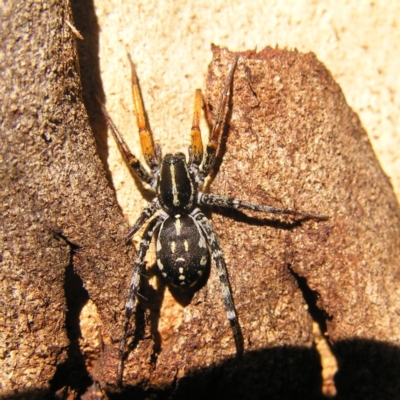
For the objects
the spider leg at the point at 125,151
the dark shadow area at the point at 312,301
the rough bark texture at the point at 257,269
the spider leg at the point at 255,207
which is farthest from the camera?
the spider leg at the point at 125,151

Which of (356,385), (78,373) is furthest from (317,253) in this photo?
(78,373)

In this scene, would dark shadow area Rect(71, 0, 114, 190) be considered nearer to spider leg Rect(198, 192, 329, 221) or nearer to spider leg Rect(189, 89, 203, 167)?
spider leg Rect(189, 89, 203, 167)

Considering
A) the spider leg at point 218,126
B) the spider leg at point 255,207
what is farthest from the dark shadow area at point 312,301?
the spider leg at point 218,126

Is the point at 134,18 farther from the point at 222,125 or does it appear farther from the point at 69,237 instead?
the point at 69,237

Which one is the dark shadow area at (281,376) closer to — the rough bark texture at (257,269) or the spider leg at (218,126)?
the rough bark texture at (257,269)

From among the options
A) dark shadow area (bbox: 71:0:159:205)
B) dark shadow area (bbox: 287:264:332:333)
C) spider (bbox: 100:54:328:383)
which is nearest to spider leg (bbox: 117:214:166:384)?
spider (bbox: 100:54:328:383)

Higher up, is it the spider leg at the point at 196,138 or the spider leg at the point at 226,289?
the spider leg at the point at 196,138

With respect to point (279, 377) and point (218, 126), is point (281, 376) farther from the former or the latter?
point (218, 126)
